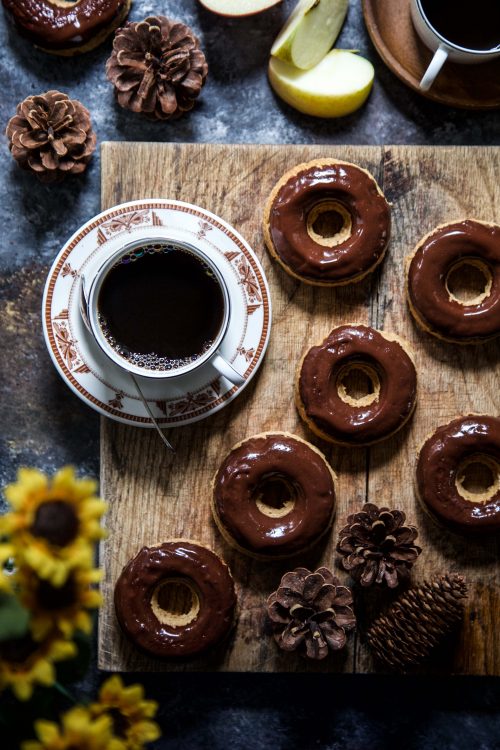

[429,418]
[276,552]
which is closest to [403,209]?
[429,418]

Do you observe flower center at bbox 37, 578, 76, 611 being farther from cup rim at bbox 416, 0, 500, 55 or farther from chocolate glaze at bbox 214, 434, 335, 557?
cup rim at bbox 416, 0, 500, 55

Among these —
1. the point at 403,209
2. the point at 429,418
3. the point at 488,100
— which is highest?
the point at 488,100

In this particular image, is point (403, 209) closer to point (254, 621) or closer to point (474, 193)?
point (474, 193)

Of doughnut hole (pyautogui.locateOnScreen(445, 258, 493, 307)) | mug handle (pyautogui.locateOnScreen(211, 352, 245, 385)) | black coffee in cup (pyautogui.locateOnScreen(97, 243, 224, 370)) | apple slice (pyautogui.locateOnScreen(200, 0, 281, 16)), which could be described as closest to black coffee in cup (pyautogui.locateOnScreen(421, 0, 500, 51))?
apple slice (pyautogui.locateOnScreen(200, 0, 281, 16))

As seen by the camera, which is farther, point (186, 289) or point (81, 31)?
point (81, 31)

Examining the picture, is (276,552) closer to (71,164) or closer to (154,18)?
(71,164)

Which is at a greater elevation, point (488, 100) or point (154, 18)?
point (154, 18)
